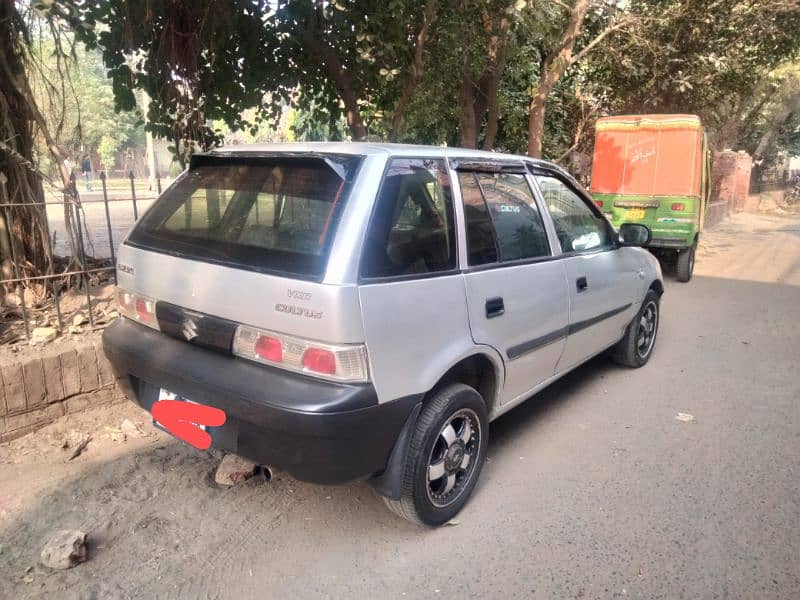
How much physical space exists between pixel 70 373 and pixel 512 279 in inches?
104

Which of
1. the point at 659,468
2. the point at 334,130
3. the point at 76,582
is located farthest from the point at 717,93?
the point at 76,582

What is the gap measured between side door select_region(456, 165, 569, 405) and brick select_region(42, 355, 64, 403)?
247 cm

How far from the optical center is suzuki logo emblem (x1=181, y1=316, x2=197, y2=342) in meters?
2.53

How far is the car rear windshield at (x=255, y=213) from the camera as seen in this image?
2.37 m

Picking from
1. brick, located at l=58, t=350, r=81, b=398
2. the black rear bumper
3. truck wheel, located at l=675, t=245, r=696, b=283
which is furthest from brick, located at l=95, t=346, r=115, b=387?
truck wheel, located at l=675, t=245, r=696, b=283

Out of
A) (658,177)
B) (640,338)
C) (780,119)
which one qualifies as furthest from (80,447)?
(780,119)

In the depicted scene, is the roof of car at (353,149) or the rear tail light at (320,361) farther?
the roof of car at (353,149)

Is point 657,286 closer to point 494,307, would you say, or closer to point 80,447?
point 494,307

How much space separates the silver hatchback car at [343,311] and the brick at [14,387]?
84 centimetres

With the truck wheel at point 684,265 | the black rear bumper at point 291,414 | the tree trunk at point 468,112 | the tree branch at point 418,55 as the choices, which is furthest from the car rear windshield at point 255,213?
the truck wheel at point 684,265

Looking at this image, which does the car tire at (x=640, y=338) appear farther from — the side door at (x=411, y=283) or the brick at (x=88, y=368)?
the brick at (x=88, y=368)

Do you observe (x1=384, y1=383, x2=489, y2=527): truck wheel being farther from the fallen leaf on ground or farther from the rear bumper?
the rear bumper

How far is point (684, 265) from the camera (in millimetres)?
8922

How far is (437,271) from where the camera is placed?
2.59 m
